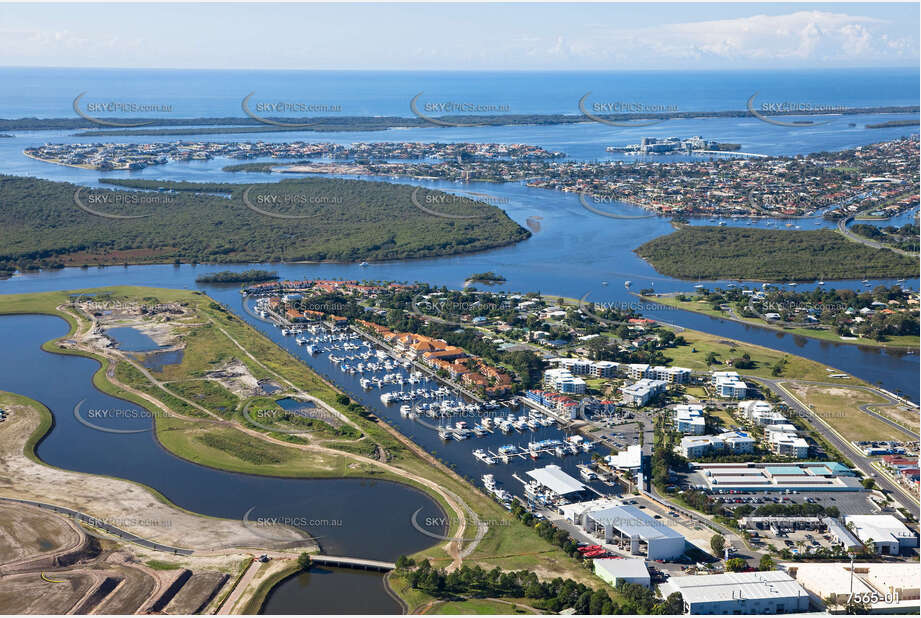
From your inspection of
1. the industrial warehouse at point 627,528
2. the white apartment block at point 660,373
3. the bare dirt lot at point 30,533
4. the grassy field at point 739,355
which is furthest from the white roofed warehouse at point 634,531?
the grassy field at point 739,355

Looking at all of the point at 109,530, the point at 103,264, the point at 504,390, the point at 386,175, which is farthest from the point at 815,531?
the point at 386,175

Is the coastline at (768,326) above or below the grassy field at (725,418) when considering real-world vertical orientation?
above

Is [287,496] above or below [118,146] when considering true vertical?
below

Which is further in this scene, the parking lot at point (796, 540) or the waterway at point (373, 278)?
the waterway at point (373, 278)

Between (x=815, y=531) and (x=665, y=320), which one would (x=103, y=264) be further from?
(x=815, y=531)

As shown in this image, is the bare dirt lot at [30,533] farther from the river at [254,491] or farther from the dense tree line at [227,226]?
the dense tree line at [227,226]

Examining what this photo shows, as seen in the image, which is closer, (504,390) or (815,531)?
(815,531)

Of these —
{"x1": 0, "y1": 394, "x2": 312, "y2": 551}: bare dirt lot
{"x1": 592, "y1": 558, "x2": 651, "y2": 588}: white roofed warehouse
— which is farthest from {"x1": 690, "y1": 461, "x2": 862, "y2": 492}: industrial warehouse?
{"x1": 0, "y1": 394, "x2": 312, "y2": 551}: bare dirt lot

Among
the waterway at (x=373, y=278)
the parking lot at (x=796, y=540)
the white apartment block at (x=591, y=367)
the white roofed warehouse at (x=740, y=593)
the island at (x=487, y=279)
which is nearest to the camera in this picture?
the white roofed warehouse at (x=740, y=593)
